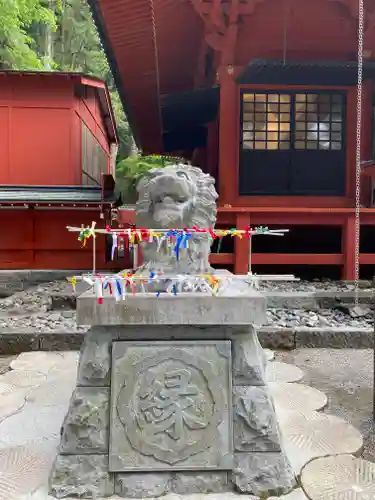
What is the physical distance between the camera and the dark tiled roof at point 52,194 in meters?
10.8

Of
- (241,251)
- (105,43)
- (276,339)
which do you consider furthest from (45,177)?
(276,339)

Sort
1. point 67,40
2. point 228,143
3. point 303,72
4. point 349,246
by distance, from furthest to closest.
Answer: point 67,40, point 228,143, point 349,246, point 303,72

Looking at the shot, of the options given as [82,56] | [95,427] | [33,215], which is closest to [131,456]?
[95,427]

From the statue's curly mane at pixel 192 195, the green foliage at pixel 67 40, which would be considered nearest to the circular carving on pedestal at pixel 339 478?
→ the statue's curly mane at pixel 192 195

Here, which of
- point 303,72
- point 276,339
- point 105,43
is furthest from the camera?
point 303,72

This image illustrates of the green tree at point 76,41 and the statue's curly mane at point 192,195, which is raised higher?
the green tree at point 76,41

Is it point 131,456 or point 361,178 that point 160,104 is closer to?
point 361,178

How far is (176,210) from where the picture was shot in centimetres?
298

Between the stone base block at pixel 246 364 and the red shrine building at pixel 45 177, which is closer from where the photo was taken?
the stone base block at pixel 246 364

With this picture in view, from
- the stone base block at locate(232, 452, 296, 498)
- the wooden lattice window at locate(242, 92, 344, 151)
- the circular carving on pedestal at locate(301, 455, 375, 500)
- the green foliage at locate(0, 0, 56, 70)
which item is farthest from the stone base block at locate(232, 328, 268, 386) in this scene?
the green foliage at locate(0, 0, 56, 70)

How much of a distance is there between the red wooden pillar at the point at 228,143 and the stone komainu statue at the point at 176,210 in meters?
5.86

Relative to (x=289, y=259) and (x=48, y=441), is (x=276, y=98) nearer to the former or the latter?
(x=289, y=259)

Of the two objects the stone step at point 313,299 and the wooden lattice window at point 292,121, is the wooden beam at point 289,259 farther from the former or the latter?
the wooden lattice window at point 292,121

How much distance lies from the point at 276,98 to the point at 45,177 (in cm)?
675
